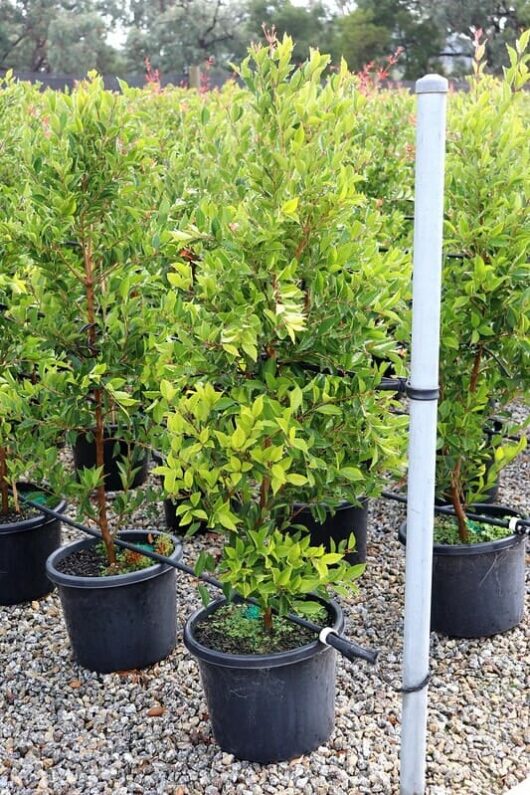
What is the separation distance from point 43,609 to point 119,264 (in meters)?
1.76

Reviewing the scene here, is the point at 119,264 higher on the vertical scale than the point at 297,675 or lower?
higher

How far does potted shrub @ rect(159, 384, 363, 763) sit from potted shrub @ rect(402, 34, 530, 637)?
880 mm

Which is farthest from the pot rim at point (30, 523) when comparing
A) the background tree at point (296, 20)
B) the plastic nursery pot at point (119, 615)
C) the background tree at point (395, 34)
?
the background tree at point (296, 20)

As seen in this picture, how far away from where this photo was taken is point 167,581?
370 cm

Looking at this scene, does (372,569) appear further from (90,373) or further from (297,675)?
(90,373)

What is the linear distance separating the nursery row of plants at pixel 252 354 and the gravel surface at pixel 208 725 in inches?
4.0

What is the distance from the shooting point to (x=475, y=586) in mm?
3814

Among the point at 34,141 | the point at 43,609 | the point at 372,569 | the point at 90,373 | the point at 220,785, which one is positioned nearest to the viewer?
the point at 220,785

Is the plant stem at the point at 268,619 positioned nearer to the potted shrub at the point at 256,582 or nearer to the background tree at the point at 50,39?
the potted shrub at the point at 256,582

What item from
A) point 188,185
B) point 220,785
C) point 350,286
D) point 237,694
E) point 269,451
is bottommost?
point 220,785

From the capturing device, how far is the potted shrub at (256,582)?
2676mm

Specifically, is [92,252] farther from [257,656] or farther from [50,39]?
[50,39]

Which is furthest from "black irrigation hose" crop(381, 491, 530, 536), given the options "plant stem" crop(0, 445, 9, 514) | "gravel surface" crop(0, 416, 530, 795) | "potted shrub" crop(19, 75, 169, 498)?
"plant stem" crop(0, 445, 9, 514)

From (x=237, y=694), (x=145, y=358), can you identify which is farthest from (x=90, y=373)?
(x=237, y=694)
